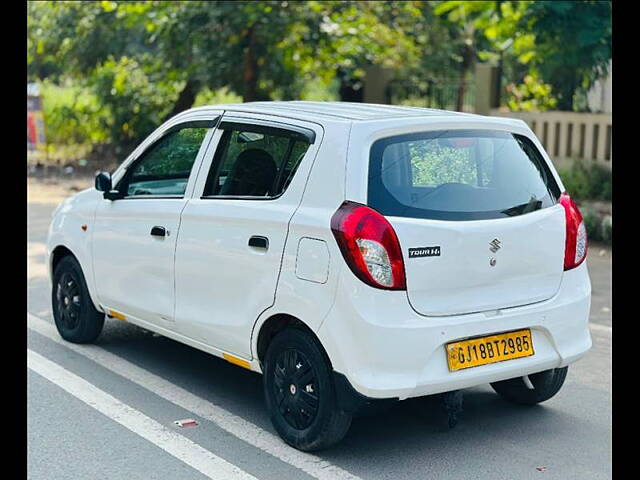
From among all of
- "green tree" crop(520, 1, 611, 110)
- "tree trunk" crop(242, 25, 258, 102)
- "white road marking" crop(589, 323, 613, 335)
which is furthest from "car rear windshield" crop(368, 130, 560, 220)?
"tree trunk" crop(242, 25, 258, 102)

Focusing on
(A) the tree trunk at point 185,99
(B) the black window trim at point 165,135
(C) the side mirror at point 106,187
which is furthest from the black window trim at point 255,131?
(A) the tree trunk at point 185,99

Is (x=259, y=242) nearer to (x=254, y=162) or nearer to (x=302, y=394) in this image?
(x=254, y=162)

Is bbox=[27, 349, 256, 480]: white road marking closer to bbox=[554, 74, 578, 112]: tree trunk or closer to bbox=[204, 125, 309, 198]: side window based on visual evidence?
bbox=[204, 125, 309, 198]: side window

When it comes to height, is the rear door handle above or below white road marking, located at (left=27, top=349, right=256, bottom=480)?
above

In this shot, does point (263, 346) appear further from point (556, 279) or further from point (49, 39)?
point (49, 39)

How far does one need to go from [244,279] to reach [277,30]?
11.5m

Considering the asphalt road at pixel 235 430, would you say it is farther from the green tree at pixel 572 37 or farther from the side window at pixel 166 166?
the green tree at pixel 572 37

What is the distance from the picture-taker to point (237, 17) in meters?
15.5

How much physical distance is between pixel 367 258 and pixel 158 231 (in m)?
1.79

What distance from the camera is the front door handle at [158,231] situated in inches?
230

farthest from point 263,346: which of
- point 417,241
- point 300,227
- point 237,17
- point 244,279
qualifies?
point 237,17

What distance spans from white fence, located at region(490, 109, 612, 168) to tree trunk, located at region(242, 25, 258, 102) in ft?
16.1

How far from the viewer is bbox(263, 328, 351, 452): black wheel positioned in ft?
15.6

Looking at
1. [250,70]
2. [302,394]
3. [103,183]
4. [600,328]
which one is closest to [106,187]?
[103,183]
